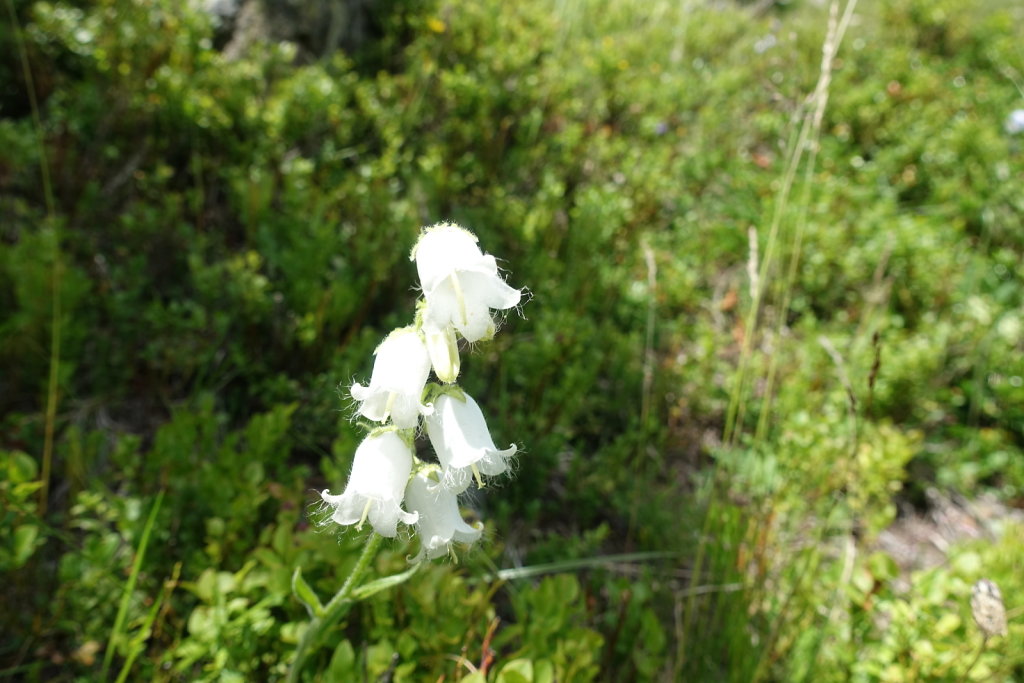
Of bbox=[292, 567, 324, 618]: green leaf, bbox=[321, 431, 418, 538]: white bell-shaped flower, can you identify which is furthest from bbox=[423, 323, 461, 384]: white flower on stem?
bbox=[292, 567, 324, 618]: green leaf

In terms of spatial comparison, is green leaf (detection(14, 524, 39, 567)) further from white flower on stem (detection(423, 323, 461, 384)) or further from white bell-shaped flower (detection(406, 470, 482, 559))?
white flower on stem (detection(423, 323, 461, 384))

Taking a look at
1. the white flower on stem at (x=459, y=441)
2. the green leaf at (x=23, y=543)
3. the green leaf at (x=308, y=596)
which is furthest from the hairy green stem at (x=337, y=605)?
the green leaf at (x=23, y=543)

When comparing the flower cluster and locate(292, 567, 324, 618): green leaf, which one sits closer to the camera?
the flower cluster

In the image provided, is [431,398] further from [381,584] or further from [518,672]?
[518,672]

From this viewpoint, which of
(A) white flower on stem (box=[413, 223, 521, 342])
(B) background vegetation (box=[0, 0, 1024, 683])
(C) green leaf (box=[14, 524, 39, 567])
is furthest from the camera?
(B) background vegetation (box=[0, 0, 1024, 683])

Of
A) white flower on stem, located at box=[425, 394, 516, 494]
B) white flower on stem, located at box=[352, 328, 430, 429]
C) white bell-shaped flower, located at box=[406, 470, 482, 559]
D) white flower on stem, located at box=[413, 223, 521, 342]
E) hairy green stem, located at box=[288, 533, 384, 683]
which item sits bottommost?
hairy green stem, located at box=[288, 533, 384, 683]

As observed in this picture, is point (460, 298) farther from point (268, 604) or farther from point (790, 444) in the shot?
point (790, 444)

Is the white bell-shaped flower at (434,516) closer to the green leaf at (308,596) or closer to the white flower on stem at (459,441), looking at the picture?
the white flower on stem at (459,441)
